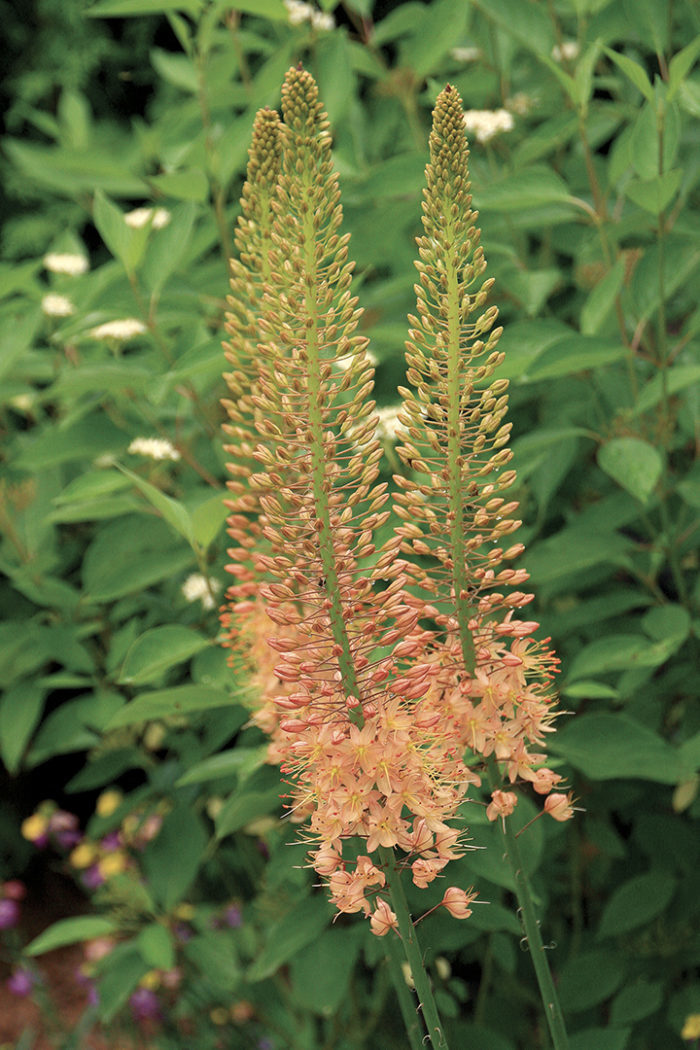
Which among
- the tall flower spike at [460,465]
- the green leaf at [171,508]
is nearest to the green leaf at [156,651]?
the green leaf at [171,508]

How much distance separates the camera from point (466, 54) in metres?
2.97

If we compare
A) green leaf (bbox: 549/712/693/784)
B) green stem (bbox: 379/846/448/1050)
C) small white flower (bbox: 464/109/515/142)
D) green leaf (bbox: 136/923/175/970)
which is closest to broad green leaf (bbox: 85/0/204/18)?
small white flower (bbox: 464/109/515/142)

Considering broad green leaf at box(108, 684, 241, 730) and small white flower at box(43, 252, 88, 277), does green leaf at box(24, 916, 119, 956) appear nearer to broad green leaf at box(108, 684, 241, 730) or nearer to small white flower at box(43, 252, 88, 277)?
broad green leaf at box(108, 684, 241, 730)

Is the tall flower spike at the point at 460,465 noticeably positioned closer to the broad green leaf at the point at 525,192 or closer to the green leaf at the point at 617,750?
the green leaf at the point at 617,750

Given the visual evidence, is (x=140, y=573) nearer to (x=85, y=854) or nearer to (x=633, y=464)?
(x=633, y=464)

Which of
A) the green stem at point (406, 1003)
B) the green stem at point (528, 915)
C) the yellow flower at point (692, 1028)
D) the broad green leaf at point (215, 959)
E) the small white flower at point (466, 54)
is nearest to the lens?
the green stem at point (528, 915)

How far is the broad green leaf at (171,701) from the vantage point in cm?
173

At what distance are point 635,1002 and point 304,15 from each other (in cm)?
255

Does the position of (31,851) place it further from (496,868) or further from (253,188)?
(253,188)

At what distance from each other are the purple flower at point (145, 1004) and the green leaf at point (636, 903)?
2336 mm

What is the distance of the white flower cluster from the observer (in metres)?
2.44

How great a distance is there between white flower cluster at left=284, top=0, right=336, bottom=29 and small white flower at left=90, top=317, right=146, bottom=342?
86 cm

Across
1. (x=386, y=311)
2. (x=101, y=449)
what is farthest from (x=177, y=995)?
(x=386, y=311)

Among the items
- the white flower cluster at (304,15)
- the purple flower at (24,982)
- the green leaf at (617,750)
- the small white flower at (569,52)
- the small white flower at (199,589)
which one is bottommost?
the purple flower at (24,982)
